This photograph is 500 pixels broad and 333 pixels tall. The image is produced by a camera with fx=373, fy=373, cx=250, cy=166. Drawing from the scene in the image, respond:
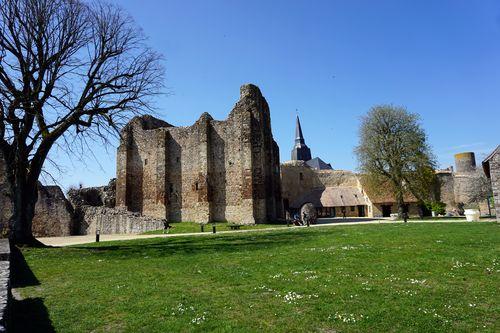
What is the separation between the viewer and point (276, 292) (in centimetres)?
750

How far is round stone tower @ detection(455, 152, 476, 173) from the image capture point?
6044 cm

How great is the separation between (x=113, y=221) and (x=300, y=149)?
6299 centimetres

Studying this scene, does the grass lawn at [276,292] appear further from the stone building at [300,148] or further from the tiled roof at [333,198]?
the stone building at [300,148]

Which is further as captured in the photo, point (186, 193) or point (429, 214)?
point (429, 214)

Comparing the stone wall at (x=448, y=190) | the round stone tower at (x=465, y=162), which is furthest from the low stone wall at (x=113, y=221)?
the round stone tower at (x=465, y=162)

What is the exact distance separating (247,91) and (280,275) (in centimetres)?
2946

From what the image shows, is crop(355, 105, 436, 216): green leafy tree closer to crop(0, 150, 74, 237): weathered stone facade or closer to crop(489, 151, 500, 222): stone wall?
crop(489, 151, 500, 222): stone wall

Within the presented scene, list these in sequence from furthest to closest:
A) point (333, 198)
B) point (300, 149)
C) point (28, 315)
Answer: point (300, 149) < point (333, 198) < point (28, 315)

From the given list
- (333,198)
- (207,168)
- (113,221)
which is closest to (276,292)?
(113,221)

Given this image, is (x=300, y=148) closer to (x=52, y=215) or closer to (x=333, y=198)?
(x=333, y=198)

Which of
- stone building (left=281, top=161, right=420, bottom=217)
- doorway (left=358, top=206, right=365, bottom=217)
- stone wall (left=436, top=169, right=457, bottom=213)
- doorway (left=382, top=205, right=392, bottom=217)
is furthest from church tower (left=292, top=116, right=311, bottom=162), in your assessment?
doorway (left=382, top=205, right=392, bottom=217)

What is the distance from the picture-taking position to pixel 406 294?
6.91 m

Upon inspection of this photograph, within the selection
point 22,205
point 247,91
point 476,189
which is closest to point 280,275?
point 22,205

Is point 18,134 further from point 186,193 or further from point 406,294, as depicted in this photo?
point 186,193
